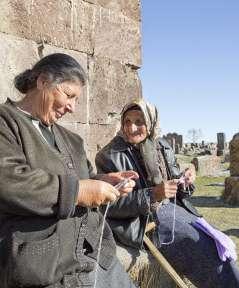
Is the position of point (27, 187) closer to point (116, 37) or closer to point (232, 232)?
point (116, 37)

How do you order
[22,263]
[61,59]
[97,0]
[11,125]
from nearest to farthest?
[22,263], [11,125], [61,59], [97,0]

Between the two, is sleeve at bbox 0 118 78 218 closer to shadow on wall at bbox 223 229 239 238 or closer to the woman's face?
the woman's face

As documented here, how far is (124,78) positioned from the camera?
5148 mm

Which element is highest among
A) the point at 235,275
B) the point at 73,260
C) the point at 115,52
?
the point at 115,52

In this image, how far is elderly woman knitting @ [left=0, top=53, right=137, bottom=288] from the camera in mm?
2346

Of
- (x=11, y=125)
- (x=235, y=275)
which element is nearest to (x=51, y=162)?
(x=11, y=125)

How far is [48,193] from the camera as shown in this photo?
7.75ft

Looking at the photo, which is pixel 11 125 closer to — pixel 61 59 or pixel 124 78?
pixel 61 59

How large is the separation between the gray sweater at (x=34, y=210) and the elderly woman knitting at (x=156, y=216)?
2.95ft

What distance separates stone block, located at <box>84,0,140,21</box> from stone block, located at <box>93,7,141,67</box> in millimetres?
44

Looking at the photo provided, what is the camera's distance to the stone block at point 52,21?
13.3 feet

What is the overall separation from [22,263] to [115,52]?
3082 millimetres

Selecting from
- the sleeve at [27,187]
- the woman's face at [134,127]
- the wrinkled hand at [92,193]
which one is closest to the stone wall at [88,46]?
the woman's face at [134,127]

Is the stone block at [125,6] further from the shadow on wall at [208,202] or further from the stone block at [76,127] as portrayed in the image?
the shadow on wall at [208,202]
